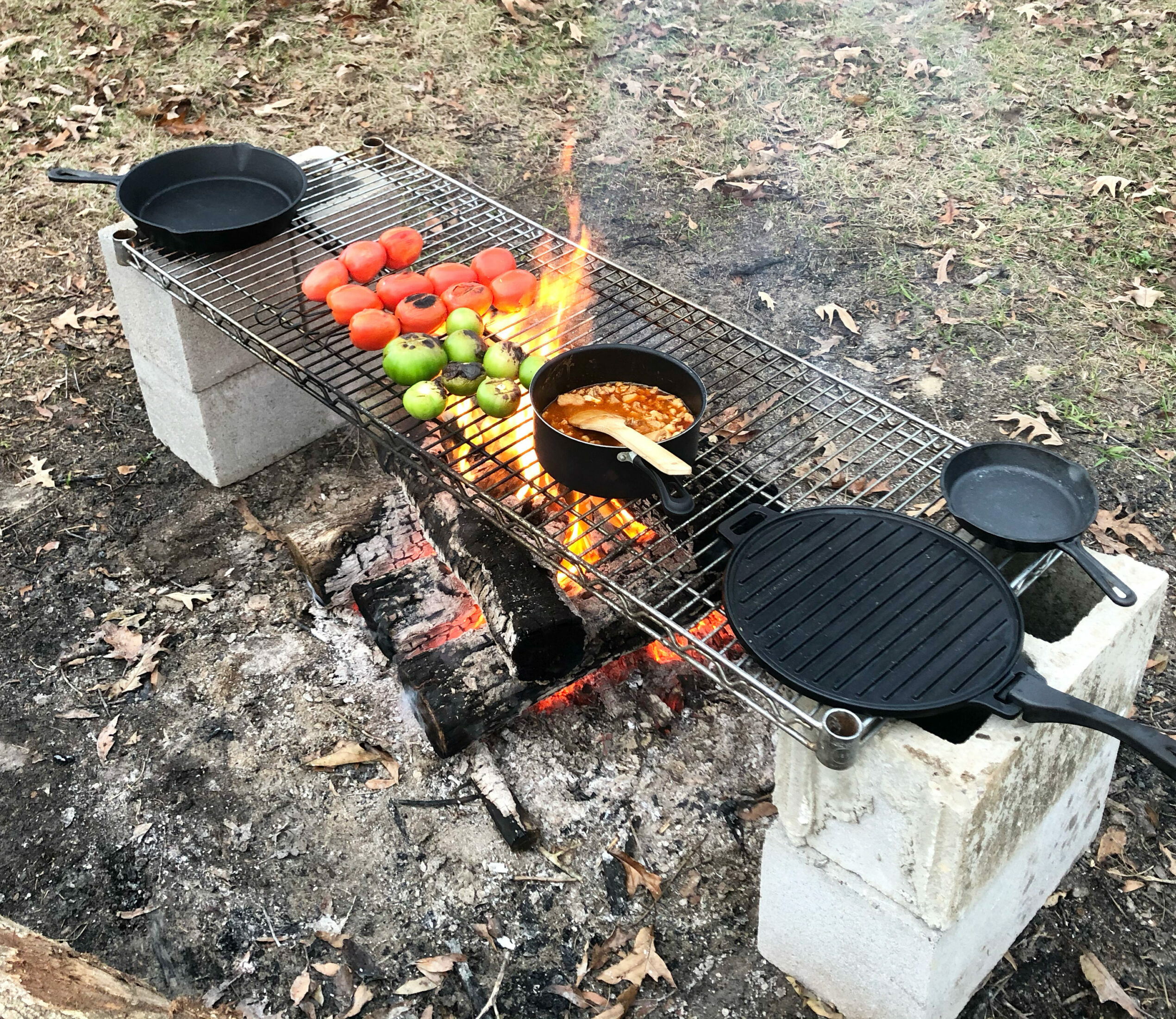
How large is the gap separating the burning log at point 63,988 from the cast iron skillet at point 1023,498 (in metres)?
2.58

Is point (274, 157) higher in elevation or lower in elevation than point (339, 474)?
higher

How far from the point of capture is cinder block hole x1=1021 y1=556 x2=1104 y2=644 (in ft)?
9.86

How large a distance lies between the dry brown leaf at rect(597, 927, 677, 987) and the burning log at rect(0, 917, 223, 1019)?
129 centimetres

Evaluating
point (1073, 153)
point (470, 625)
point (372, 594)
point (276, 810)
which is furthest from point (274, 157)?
point (1073, 153)

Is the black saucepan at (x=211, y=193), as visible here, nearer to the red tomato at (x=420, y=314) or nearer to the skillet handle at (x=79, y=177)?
the skillet handle at (x=79, y=177)

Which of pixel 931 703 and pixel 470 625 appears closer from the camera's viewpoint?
pixel 931 703

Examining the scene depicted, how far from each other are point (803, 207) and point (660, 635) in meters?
5.22

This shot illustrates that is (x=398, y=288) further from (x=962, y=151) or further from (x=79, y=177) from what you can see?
(x=962, y=151)

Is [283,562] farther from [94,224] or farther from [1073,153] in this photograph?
[1073,153]

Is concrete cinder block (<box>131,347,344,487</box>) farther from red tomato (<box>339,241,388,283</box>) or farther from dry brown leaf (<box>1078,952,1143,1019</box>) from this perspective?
dry brown leaf (<box>1078,952,1143,1019</box>)

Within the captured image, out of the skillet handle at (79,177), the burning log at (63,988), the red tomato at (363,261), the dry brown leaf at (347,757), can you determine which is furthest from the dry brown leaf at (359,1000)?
the skillet handle at (79,177)

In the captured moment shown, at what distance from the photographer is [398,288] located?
394cm

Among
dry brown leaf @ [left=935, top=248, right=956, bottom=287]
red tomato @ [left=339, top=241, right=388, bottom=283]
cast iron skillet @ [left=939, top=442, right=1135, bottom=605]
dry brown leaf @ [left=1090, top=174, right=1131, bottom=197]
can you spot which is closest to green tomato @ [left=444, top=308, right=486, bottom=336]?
red tomato @ [left=339, top=241, right=388, bottom=283]

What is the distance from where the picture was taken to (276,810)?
3.75m
